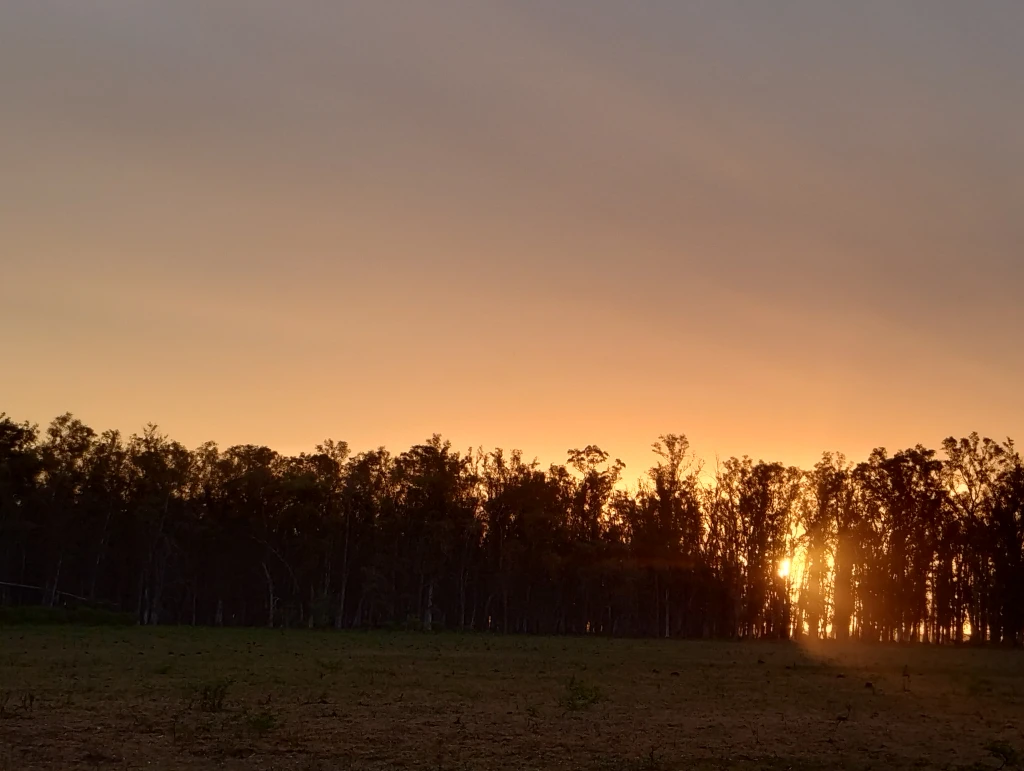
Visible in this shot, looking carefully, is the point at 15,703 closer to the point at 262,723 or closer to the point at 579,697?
the point at 262,723

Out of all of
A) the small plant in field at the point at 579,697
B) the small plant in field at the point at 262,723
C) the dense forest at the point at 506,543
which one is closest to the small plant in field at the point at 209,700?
the small plant in field at the point at 262,723

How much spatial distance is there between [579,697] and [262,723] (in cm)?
858

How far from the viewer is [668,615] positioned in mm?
85188

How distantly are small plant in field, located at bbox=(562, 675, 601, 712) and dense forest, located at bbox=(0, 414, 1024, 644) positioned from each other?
191 ft

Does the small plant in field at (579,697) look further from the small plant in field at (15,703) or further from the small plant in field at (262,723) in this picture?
the small plant in field at (15,703)

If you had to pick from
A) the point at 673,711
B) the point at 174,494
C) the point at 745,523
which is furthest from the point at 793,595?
the point at 673,711

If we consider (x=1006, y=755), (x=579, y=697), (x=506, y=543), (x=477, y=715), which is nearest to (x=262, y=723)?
(x=477, y=715)

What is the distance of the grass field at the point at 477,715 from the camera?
47.8 feet

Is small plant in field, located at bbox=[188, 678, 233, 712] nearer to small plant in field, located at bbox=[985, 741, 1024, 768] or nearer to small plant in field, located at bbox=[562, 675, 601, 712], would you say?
small plant in field, located at bbox=[562, 675, 601, 712]

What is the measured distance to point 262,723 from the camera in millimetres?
16516

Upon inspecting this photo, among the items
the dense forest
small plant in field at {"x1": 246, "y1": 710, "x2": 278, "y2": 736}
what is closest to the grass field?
small plant in field at {"x1": 246, "y1": 710, "x2": 278, "y2": 736}

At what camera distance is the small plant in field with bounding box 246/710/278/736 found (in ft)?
53.4

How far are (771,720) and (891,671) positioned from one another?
18104mm

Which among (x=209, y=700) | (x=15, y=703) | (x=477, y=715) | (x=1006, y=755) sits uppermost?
(x=1006, y=755)
